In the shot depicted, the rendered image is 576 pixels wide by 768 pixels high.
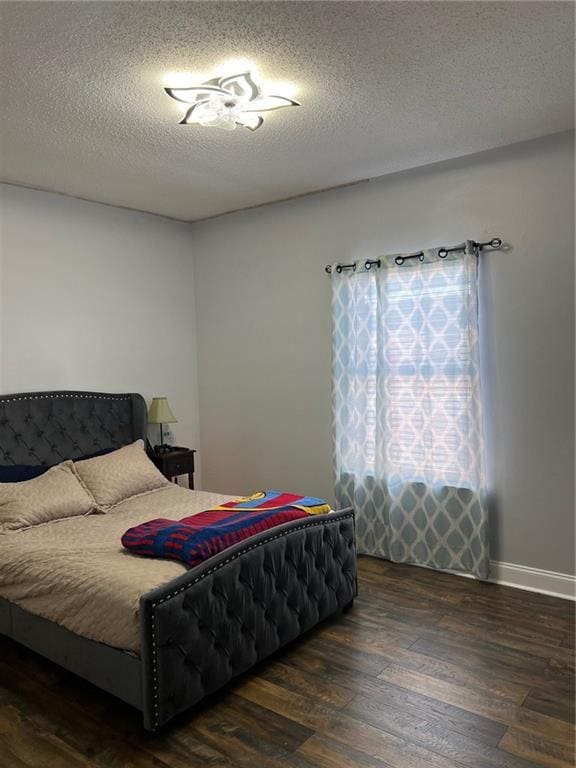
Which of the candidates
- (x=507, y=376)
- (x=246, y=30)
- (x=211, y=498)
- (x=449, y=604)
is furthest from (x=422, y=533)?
(x=246, y=30)

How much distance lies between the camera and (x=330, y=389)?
171 inches

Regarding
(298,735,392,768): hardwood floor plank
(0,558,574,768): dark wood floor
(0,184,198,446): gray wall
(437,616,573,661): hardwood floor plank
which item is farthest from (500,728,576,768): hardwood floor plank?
(0,184,198,446): gray wall

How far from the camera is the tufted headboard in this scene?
3799 millimetres

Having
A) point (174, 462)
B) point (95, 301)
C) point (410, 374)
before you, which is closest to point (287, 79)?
point (410, 374)

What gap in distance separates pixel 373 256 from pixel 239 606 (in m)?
2.59

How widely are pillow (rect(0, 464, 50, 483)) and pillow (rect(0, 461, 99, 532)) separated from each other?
12 centimetres

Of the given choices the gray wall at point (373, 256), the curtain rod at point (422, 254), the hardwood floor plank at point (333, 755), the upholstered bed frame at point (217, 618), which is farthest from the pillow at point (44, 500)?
the curtain rod at point (422, 254)

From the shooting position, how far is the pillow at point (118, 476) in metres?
3.67

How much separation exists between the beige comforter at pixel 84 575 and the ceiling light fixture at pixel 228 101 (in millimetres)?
2055

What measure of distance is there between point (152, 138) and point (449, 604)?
313cm

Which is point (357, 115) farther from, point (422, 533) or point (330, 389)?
point (422, 533)

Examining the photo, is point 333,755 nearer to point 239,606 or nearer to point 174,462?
point 239,606

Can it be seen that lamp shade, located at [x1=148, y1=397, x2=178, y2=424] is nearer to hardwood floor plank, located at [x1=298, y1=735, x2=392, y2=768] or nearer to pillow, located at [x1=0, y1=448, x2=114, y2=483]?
pillow, located at [x1=0, y1=448, x2=114, y2=483]

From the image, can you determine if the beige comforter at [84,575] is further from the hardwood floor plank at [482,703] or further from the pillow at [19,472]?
the hardwood floor plank at [482,703]
